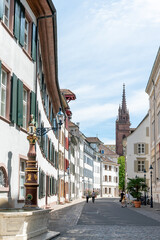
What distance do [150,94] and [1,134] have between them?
42638 millimetres

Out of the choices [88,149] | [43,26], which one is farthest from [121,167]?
[43,26]

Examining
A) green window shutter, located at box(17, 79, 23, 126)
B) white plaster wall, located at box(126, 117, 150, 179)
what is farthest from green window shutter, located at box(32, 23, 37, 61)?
white plaster wall, located at box(126, 117, 150, 179)

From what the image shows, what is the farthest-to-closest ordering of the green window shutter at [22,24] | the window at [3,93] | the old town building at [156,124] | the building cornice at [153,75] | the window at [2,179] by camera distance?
the old town building at [156,124] < the building cornice at [153,75] < the green window shutter at [22,24] < the window at [3,93] < the window at [2,179]

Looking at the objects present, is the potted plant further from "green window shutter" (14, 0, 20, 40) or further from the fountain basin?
the fountain basin

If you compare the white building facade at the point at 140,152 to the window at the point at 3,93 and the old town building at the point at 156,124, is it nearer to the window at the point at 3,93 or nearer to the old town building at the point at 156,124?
the old town building at the point at 156,124

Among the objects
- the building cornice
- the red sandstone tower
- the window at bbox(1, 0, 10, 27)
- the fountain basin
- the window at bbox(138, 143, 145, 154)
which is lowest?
the fountain basin

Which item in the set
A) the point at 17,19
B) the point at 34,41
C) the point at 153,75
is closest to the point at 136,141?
the point at 153,75

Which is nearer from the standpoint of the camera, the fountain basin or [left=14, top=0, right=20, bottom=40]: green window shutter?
the fountain basin

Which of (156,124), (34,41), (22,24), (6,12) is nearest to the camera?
(6,12)

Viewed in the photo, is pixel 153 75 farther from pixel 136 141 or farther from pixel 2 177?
pixel 2 177

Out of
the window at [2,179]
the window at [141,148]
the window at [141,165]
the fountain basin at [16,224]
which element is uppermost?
the window at [141,148]

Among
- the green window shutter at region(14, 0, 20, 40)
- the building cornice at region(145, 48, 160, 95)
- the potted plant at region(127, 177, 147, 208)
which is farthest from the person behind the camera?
the building cornice at region(145, 48, 160, 95)

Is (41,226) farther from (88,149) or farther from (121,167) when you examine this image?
(121,167)

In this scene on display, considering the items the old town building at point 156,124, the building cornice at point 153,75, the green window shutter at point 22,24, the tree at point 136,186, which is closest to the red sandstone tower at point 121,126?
the building cornice at point 153,75
